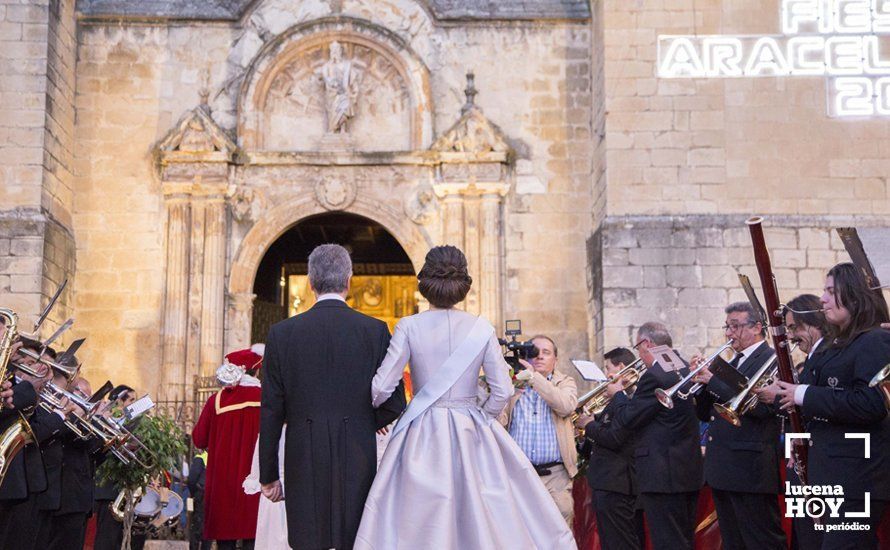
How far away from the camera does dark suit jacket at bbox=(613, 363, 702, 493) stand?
23.2ft

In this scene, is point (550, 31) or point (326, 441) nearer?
point (326, 441)

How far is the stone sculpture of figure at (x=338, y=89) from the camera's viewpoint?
1513 centimetres

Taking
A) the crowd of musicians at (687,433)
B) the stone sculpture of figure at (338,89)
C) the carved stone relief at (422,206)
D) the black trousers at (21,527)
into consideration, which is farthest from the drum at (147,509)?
the stone sculpture of figure at (338,89)

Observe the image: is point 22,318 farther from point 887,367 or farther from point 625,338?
point 887,367

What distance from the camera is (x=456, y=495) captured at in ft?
17.0

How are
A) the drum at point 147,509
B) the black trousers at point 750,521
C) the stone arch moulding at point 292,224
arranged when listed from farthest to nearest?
the stone arch moulding at point 292,224 → the drum at point 147,509 → the black trousers at point 750,521

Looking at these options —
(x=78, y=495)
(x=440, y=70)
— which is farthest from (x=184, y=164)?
(x=78, y=495)

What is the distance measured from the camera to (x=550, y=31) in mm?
15344

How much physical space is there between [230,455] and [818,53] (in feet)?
31.0

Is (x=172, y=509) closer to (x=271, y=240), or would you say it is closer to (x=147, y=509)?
(x=147, y=509)

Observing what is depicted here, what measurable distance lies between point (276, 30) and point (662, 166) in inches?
217

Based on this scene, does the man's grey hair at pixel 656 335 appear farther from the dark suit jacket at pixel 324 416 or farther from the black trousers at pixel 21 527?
the black trousers at pixel 21 527

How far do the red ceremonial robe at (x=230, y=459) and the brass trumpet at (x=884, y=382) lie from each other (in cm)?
483

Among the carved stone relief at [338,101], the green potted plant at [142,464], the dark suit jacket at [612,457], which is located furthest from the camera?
the carved stone relief at [338,101]
